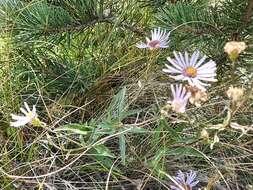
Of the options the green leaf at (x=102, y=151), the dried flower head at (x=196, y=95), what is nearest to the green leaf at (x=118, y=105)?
the green leaf at (x=102, y=151)

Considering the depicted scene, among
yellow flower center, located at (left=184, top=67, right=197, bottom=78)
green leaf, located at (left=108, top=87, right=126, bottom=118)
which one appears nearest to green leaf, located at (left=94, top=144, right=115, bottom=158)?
green leaf, located at (left=108, top=87, right=126, bottom=118)

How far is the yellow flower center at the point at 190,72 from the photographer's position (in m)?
0.81

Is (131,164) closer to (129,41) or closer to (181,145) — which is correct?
(181,145)

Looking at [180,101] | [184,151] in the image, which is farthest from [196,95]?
[184,151]

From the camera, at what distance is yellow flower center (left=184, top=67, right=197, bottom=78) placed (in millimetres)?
808

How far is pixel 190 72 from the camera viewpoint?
2.67ft

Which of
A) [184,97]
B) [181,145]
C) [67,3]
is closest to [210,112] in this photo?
[181,145]

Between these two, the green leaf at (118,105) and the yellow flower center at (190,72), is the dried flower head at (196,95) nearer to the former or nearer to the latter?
the yellow flower center at (190,72)

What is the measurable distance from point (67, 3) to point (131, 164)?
1.31ft

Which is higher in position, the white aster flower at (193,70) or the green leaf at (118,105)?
the white aster flower at (193,70)

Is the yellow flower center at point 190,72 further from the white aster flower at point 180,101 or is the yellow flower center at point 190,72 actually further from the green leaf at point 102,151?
the green leaf at point 102,151

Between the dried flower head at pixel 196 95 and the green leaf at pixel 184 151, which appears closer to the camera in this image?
the dried flower head at pixel 196 95

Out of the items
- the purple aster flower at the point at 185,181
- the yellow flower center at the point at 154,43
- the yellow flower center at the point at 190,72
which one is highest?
the yellow flower center at the point at 154,43

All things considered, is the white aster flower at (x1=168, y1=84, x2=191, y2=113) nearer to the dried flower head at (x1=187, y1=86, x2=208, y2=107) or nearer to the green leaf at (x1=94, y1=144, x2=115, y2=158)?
the dried flower head at (x1=187, y1=86, x2=208, y2=107)
